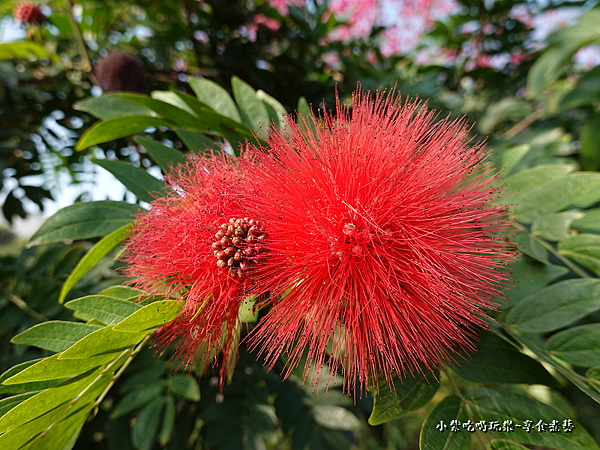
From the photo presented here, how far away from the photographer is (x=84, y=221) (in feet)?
4.18

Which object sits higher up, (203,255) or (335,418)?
(203,255)

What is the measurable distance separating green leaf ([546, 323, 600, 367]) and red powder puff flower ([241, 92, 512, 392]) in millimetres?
436

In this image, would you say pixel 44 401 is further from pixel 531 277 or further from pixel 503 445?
pixel 531 277

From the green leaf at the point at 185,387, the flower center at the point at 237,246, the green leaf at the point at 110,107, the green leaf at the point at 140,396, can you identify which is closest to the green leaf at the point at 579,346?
the flower center at the point at 237,246

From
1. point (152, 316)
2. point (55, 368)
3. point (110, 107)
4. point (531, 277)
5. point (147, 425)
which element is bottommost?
point (147, 425)

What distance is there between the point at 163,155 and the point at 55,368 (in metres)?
0.84

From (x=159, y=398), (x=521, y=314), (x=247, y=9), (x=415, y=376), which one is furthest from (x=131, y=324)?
(x=247, y=9)

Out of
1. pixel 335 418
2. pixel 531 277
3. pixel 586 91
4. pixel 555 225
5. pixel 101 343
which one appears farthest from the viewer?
pixel 586 91

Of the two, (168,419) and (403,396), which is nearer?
(403,396)

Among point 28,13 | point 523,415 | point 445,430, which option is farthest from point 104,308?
point 28,13

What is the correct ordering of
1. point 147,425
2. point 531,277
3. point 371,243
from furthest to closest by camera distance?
point 147,425
point 531,277
point 371,243

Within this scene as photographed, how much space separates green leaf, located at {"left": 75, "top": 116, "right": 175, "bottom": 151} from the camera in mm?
1241

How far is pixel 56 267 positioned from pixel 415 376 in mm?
2016

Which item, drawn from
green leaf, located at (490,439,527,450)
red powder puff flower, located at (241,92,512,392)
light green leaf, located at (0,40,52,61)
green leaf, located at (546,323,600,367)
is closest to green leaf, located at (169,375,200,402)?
red powder puff flower, located at (241,92,512,392)
